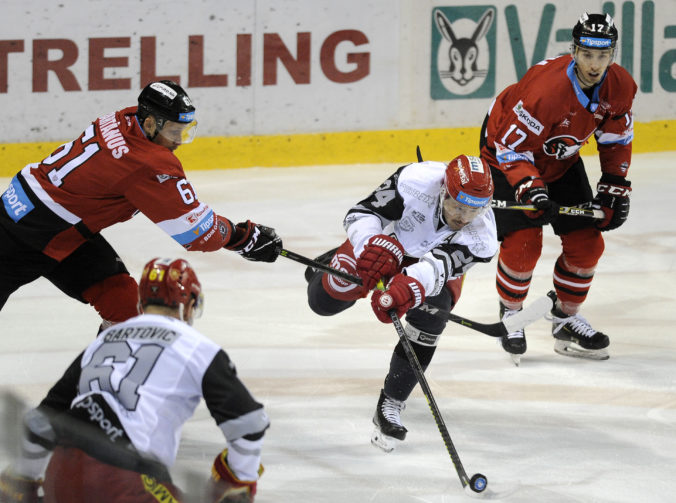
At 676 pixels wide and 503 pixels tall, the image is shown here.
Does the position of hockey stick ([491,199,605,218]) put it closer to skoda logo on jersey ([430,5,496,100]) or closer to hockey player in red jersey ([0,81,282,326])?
hockey player in red jersey ([0,81,282,326])

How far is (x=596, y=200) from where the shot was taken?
4184mm

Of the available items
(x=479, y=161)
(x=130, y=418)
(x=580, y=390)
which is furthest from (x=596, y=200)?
(x=130, y=418)

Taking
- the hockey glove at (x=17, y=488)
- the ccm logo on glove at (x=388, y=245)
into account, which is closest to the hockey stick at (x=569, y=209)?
the ccm logo on glove at (x=388, y=245)

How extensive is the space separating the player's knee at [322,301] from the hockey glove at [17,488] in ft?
5.46

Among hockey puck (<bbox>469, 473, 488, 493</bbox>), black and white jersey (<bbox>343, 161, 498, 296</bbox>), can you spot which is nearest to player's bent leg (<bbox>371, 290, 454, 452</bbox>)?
black and white jersey (<bbox>343, 161, 498, 296</bbox>)

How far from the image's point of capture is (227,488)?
2.20 metres

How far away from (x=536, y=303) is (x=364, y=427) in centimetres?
67

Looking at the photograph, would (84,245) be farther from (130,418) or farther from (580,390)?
(580,390)

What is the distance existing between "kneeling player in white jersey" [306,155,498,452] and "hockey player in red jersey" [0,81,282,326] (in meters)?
0.52

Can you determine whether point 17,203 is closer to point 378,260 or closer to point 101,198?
point 101,198

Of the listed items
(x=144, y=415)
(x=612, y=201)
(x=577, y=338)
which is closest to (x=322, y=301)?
(x=577, y=338)

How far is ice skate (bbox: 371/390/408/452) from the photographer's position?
10.8 feet

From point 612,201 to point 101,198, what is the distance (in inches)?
77.7

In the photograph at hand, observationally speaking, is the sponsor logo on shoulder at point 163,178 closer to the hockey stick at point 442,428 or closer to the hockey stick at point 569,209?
the hockey stick at point 442,428
